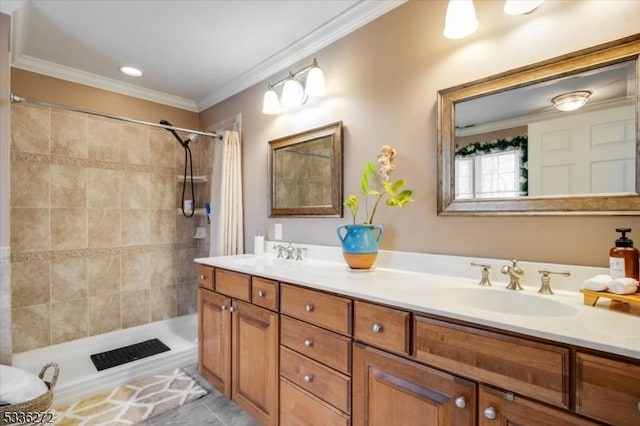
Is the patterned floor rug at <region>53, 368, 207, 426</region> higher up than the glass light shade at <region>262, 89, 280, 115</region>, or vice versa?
the glass light shade at <region>262, 89, 280, 115</region>

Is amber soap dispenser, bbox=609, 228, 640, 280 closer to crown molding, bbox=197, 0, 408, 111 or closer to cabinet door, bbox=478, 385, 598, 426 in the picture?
cabinet door, bbox=478, 385, 598, 426

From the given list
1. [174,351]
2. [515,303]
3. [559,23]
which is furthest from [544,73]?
[174,351]

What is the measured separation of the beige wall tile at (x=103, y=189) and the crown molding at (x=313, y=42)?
124 centimetres

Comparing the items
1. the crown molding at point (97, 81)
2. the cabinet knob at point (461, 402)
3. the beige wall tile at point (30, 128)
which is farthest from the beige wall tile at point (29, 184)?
the cabinet knob at point (461, 402)

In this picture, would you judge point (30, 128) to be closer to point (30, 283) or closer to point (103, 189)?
point (103, 189)

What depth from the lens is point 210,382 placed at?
2.07 meters

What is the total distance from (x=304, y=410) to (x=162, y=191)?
8.43 ft

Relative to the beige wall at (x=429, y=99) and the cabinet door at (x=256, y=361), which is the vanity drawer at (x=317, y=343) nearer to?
the cabinet door at (x=256, y=361)

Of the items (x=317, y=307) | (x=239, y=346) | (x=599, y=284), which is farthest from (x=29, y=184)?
(x=599, y=284)

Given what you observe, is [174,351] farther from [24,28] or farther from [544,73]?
[544,73]

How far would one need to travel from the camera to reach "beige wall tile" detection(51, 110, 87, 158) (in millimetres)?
2584

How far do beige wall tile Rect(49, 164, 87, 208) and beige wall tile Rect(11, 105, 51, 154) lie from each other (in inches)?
7.0

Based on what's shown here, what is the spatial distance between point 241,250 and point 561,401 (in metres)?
2.33

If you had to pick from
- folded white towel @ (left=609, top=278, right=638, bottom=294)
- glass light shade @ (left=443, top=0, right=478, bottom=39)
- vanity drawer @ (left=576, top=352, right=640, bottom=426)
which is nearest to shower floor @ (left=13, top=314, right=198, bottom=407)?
vanity drawer @ (left=576, top=352, right=640, bottom=426)
